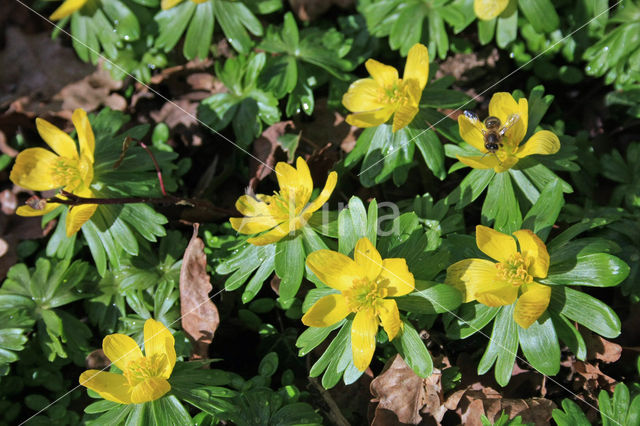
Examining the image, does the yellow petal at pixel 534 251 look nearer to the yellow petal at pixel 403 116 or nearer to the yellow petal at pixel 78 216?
the yellow petal at pixel 403 116

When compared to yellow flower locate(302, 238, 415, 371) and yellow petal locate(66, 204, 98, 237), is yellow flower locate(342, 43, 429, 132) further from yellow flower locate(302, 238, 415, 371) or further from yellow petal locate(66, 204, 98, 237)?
yellow petal locate(66, 204, 98, 237)

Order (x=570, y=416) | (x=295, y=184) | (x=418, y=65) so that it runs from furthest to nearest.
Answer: (x=418, y=65), (x=295, y=184), (x=570, y=416)

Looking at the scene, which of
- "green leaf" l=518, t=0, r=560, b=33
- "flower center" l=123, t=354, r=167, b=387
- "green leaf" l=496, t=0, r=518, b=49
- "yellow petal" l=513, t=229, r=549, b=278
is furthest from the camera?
"green leaf" l=496, t=0, r=518, b=49

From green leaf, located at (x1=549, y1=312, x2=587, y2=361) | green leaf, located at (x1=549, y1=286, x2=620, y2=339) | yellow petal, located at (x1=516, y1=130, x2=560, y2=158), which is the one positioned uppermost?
yellow petal, located at (x1=516, y1=130, x2=560, y2=158)

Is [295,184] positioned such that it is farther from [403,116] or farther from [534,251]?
[534,251]

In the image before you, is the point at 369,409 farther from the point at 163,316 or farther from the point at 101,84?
the point at 101,84

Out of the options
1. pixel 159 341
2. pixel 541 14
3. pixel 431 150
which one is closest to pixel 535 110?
pixel 431 150

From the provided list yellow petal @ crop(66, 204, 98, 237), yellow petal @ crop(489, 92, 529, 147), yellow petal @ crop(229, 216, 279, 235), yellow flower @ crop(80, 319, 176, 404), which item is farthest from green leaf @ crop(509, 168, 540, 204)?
yellow petal @ crop(66, 204, 98, 237)
